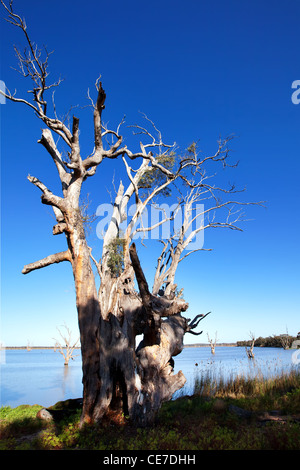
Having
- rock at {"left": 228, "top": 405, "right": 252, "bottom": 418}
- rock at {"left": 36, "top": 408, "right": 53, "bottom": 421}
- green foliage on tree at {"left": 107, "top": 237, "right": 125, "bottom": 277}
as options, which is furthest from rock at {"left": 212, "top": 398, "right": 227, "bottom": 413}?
green foliage on tree at {"left": 107, "top": 237, "right": 125, "bottom": 277}

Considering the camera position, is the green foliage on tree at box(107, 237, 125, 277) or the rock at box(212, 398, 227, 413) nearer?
the rock at box(212, 398, 227, 413)

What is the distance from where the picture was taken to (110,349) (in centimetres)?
649

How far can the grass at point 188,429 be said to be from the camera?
15.9 feet

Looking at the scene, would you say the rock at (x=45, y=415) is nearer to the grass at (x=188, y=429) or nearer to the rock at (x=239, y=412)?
the grass at (x=188, y=429)

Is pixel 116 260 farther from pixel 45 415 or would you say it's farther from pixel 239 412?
pixel 239 412

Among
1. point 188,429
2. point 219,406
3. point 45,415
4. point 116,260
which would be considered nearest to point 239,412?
point 219,406

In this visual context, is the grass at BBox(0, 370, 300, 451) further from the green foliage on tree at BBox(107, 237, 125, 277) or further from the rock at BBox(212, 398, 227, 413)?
the green foliage on tree at BBox(107, 237, 125, 277)

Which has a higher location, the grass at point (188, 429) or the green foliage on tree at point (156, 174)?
the green foliage on tree at point (156, 174)

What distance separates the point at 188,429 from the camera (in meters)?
6.07

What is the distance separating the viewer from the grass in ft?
15.9

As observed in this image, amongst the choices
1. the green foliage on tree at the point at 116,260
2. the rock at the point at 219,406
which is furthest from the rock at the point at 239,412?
the green foliage on tree at the point at 116,260

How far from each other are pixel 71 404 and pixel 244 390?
504 centimetres

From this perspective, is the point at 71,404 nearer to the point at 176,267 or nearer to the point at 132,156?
the point at 176,267

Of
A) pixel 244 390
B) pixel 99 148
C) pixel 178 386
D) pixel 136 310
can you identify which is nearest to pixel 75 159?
pixel 99 148
